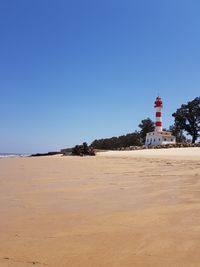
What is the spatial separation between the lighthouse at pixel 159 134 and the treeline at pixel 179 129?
9393 millimetres

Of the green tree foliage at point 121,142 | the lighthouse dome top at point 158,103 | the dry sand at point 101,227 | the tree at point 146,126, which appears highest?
the lighthouse dome top at point 158,103

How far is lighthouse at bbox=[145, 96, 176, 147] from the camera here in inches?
2416

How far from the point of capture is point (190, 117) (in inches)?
2896

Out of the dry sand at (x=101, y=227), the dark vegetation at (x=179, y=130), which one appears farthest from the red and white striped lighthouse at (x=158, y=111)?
the dry sand at (x=101, y=227)

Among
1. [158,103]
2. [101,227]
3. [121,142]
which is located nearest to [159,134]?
[158,103]

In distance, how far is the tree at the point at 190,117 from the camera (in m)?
A: 72.9

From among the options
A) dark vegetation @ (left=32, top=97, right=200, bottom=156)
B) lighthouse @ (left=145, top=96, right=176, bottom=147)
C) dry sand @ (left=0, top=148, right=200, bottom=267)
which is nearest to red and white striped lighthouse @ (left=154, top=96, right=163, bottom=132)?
lighthouse @ (left=145, top=96, right=176, bottom=147)

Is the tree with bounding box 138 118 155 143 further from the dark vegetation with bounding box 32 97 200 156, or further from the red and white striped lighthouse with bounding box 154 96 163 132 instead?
the red and white striped lighthouse with bounding box 154 96 163 132

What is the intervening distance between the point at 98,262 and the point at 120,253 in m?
0.26

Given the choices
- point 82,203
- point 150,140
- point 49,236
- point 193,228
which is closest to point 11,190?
point 82,203

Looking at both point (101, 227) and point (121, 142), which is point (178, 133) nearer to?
point (121, 142)

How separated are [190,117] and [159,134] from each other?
14.9m

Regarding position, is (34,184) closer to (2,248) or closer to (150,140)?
(2,248)

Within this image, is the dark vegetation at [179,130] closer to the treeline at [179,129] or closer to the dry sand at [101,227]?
the treeline at [179,129]
